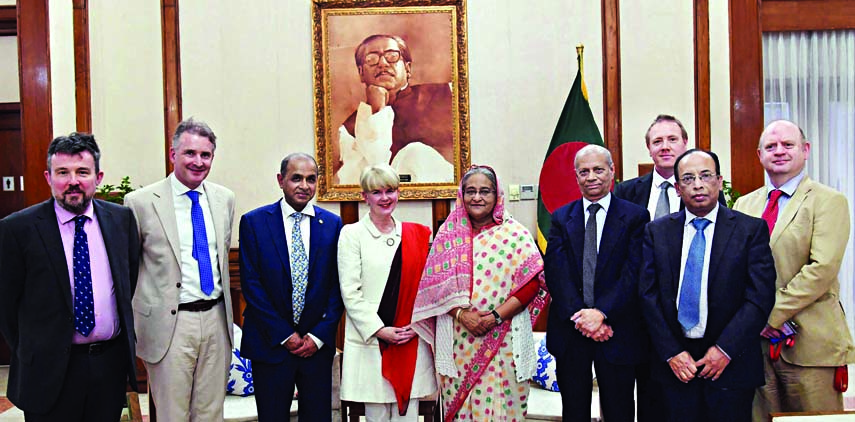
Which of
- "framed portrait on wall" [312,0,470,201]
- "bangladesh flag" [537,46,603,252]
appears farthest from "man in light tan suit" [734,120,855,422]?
"framed portrait on wall" [312,0,470,201]

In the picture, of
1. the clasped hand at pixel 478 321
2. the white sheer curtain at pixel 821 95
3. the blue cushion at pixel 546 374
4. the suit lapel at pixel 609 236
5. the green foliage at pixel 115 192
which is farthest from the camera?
the white sheer curtain at pixel 821 95

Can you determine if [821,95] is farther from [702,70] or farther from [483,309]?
[483,309]

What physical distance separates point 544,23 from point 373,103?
132cm

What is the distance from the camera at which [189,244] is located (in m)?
3.07

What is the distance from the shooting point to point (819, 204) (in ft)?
9.50

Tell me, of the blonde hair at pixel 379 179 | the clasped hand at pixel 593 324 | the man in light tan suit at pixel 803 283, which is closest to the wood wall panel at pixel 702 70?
the man in light tan suit at pixel 803 283

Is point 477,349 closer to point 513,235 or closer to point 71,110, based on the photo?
point 513,235

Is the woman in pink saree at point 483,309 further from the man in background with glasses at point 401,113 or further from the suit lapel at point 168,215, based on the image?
the man in background with glasses at point 401,113

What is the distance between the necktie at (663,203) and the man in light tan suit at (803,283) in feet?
1.31

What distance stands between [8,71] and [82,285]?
447 cm

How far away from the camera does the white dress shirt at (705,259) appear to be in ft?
8.92

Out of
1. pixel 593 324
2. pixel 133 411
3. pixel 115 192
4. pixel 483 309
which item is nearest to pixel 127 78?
→ pixel 115 192

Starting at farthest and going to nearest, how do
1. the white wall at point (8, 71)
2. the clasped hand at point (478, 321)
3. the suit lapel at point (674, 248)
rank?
the white wall at point (8, 71), the clasped hand at point (478, 321), the suit lapel at point (674, 248)

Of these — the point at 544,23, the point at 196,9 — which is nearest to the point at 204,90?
the point at 196,9
